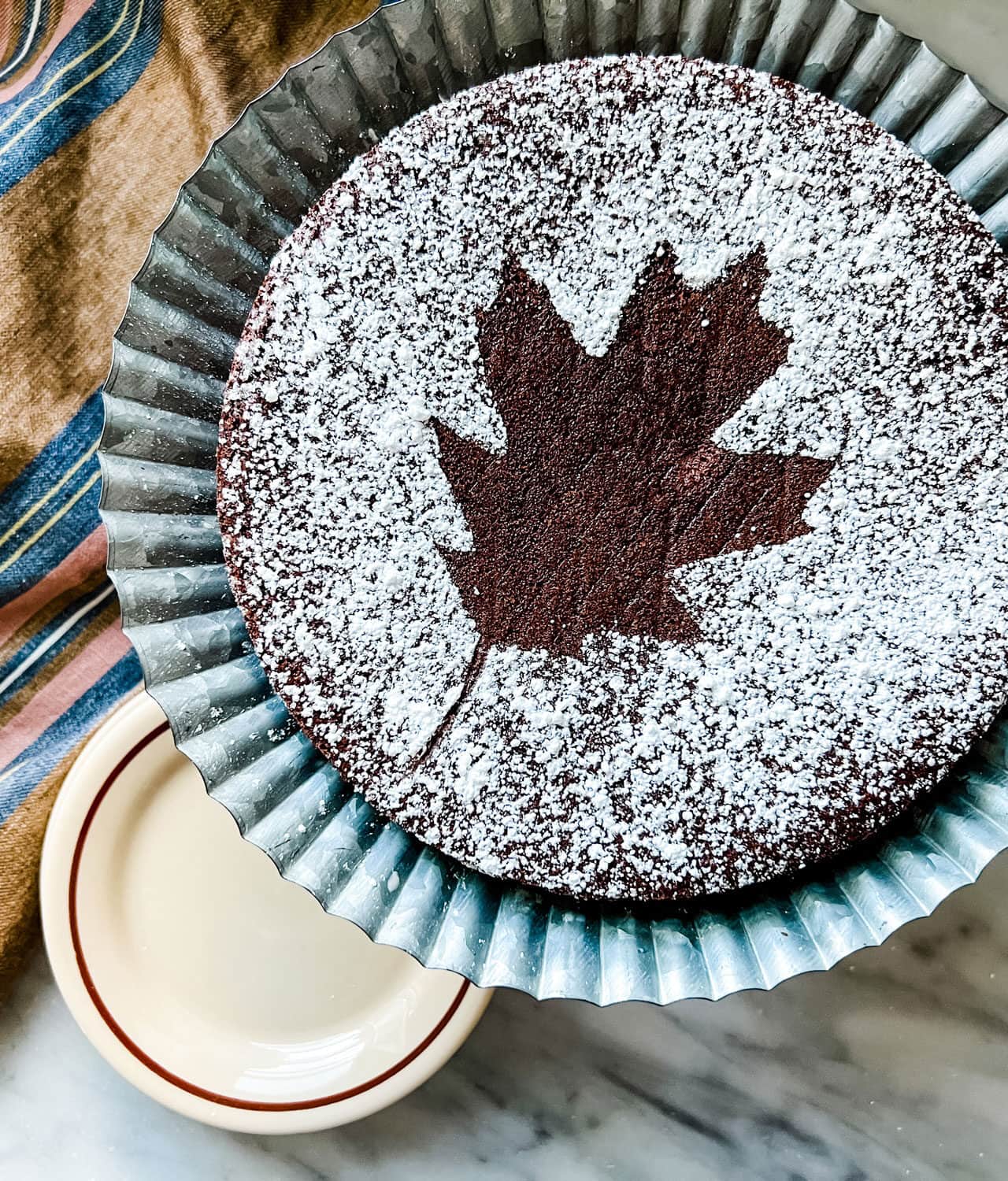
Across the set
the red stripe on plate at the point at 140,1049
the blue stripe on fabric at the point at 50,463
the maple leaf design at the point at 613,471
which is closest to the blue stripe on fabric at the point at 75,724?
the red stripe on plate at the point at 140,1049

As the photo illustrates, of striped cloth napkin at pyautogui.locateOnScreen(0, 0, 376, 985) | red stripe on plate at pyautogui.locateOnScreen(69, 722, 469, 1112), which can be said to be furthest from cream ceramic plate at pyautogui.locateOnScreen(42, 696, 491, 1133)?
striped cloth napkin at pyautogui.locateOnScreen(0, 0, 376, 985)

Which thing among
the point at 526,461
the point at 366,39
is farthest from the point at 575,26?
the point at 526,461

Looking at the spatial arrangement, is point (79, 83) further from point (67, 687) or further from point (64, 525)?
point (67, 687)

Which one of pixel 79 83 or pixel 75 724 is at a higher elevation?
pixel 79 83

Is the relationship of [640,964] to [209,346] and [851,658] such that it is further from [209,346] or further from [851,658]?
[209,346]

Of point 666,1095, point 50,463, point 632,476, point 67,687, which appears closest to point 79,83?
point 50,463
